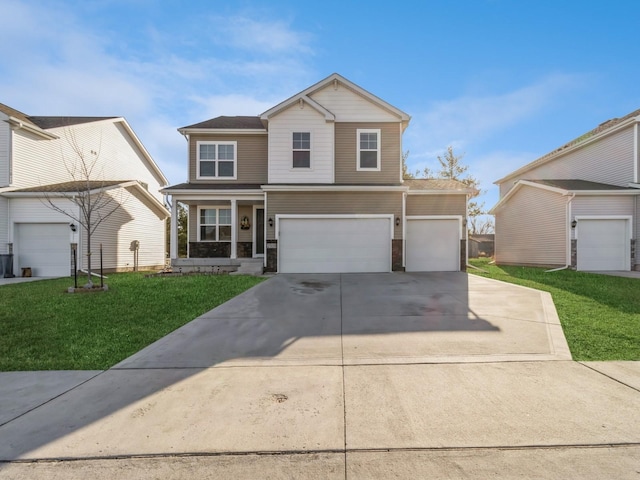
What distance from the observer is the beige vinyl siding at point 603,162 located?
1505 centimetres

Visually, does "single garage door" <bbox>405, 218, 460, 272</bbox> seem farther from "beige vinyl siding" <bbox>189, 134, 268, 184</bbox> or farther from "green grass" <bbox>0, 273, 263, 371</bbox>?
"beige vinyl siding" <bbox>189, 134, 268, 184</bbox>

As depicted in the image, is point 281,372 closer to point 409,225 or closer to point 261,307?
point 261,307

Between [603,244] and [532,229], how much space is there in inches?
121

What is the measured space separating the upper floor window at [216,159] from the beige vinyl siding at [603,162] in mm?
18021

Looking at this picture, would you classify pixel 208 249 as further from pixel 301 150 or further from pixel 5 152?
pixel 5 152

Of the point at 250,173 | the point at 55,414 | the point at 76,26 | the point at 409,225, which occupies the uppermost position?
the point at 76,26

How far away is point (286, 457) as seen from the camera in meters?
2.47

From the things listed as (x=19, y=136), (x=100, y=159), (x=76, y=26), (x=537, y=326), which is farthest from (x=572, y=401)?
(x=100, y=159)

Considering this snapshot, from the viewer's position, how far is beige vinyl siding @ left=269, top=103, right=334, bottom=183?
13.6m

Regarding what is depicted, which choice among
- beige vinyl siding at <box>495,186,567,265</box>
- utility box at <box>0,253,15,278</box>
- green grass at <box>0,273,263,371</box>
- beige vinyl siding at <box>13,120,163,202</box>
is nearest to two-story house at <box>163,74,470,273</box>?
green grass at <box>0,273,263,371</box>

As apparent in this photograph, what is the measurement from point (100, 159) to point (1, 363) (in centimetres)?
1726

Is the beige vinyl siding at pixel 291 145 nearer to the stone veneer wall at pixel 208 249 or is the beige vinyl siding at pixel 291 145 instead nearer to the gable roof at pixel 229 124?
the gable roof at pixel 229 124

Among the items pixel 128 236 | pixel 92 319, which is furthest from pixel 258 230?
pixel 92 319

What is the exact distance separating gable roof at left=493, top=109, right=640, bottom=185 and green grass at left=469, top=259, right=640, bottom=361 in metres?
8.64
